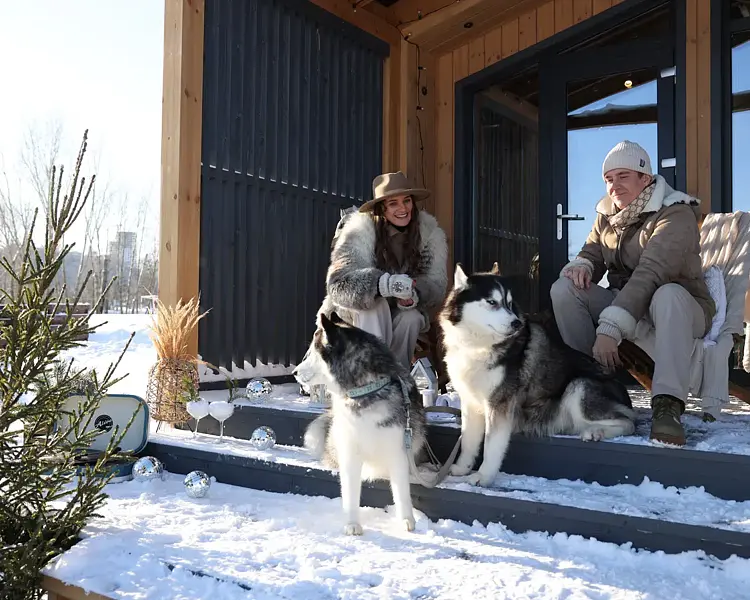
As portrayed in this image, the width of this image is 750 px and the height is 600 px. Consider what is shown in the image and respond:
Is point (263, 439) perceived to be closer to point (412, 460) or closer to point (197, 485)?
point (197, 485)

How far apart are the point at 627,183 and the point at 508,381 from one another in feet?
4.22

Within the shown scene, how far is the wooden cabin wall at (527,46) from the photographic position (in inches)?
155

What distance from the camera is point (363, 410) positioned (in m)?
2.09

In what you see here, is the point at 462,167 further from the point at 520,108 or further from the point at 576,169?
the point at 576,169

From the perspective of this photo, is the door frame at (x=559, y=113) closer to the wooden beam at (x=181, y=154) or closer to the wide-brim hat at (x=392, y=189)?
the wide-brim hat at (x=392, y=189)

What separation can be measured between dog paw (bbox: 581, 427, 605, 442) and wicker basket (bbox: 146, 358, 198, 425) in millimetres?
2182

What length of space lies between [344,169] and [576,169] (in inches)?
72.6

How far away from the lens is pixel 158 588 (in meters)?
1.68

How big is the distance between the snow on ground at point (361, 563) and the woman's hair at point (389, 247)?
5.06ft

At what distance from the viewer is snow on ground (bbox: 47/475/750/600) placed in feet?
5.24

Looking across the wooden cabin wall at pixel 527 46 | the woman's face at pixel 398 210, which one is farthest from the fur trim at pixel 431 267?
the wooden cabin wall at pixel 527 46

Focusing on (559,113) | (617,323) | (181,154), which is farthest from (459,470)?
(559,113)

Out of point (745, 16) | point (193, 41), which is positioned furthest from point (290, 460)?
point (745, 16)

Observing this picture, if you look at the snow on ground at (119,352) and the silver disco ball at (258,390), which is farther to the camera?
the snow on ground at (119,352)
